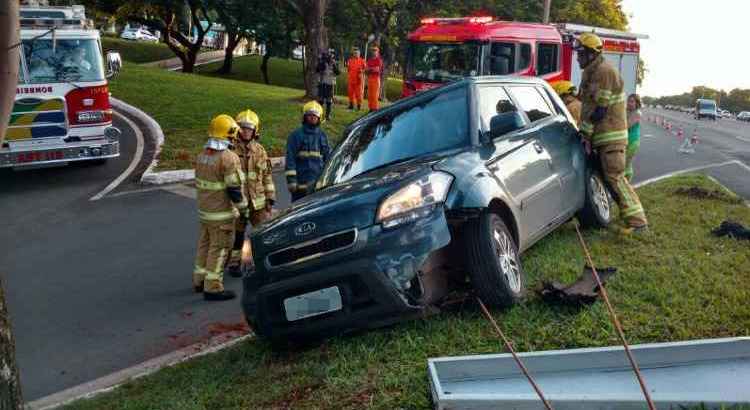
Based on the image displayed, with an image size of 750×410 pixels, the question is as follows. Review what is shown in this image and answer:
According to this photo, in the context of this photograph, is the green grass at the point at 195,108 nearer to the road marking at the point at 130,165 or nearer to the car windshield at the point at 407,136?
the road marking at the point at 130,165

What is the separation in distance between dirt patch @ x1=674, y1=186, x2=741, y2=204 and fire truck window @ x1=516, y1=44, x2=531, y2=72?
282 inches

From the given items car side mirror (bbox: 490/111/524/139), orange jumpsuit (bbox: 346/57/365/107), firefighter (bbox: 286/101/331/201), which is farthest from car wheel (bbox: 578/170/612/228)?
orange jumpsuit (bbox: 346/57/365/107)

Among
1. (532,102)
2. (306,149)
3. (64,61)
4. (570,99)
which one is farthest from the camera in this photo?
(64,61)

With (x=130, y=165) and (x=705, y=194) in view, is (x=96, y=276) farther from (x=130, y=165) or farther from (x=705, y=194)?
(x=705, y=194)

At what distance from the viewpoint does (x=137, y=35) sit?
210ft

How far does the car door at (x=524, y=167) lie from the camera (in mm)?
5328

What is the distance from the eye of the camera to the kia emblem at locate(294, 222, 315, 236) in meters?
4.43

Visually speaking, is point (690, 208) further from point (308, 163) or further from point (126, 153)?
point (126, 153)

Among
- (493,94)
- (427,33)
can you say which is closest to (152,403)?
(493,94)

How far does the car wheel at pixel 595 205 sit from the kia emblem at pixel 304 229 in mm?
3445

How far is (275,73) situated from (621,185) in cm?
4450

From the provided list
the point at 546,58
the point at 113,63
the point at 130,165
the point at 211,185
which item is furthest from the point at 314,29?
the point at 211,185

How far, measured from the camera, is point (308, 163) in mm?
7844

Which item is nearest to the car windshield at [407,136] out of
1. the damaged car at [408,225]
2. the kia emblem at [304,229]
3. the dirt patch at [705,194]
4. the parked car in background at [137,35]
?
the damaged car at [408,225]
